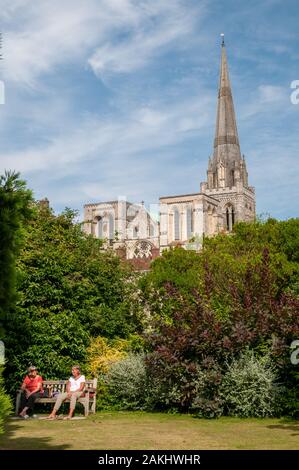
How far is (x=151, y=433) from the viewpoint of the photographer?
11086 mm

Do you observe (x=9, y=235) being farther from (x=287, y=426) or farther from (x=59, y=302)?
(x=59, y=302)

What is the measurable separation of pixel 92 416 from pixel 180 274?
1748 cm

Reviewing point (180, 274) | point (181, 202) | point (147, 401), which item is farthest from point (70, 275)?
point (181, 202)

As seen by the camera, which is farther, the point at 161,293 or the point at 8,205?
the point at 161,293

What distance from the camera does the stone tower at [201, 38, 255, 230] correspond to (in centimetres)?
12575

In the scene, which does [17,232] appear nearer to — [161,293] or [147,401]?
[147,401]

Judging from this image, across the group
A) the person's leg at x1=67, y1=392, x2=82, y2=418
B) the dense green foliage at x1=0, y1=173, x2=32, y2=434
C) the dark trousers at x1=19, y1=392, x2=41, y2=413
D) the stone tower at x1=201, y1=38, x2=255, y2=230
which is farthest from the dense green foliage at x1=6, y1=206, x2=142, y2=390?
the stone tower at x1=201, y1=38, x2=255, y2=230

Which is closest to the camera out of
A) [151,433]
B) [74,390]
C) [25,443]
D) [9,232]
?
[9,232]

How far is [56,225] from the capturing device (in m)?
20.6

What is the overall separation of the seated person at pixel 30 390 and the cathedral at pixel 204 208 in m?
97.0

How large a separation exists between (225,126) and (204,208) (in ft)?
74.6

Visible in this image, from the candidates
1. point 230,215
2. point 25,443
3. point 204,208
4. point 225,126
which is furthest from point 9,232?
point 225,126

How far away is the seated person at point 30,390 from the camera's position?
14.2 m

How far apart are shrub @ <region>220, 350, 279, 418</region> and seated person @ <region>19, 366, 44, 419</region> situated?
4302 mm
